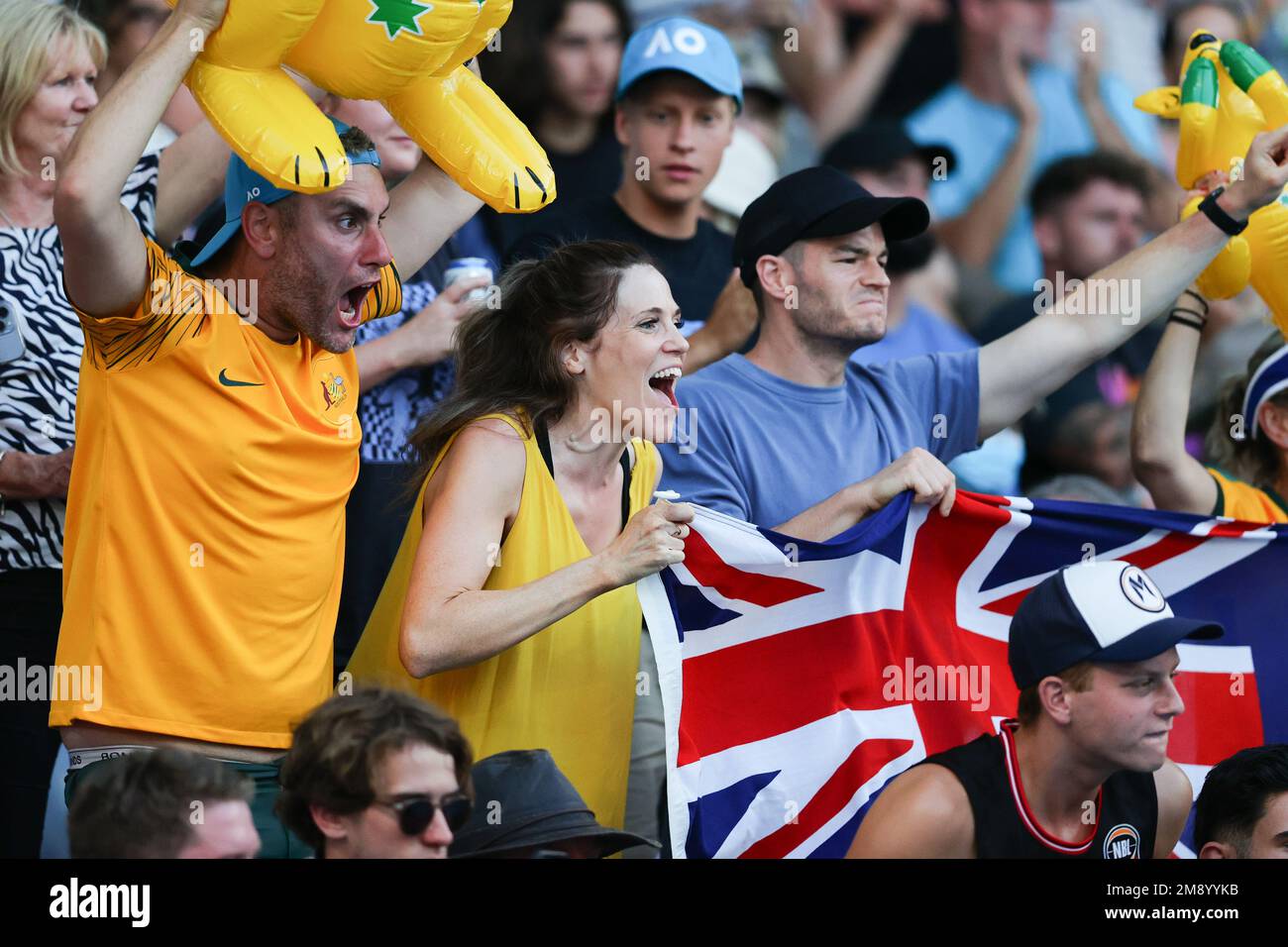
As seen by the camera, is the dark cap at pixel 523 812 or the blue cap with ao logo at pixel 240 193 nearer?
the dark cap at pixel 523 812

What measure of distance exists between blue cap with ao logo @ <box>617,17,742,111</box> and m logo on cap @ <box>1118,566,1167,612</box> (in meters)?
2.36

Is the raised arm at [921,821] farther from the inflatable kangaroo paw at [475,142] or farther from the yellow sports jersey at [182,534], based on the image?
the inflatable kangaroo paw at [475,142]

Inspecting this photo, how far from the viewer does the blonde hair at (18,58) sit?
181 inches

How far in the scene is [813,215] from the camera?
201 inches

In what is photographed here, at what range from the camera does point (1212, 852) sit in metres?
4.23

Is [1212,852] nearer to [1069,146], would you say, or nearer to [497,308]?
[497,308]

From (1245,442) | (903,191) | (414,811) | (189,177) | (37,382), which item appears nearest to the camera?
(414,811)

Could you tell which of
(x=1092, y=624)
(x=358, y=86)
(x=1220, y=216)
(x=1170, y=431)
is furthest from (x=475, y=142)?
(x=1170, y=431)

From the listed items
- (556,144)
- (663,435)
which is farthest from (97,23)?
(663,435)

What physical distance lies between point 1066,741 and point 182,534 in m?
1.93

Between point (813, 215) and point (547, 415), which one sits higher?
point (813, 215)

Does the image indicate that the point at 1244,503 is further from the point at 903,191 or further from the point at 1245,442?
the point at 903,191

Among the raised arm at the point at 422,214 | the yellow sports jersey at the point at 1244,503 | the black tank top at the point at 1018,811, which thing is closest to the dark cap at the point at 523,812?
the black tank top at the point at 1018,811

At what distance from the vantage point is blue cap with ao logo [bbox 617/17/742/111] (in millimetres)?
5797
